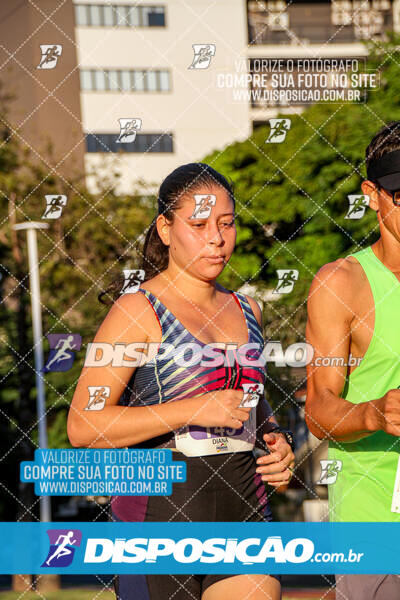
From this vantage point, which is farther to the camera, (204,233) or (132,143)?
(132,143)

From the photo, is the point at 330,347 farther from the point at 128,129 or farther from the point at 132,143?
the point at 132,143

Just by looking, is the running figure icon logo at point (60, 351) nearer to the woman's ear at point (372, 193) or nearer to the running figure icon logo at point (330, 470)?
the running figure icon logo at point (330, 470)

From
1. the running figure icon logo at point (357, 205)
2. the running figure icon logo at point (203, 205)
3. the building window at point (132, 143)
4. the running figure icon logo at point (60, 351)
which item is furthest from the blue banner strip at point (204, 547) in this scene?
the building window at point (132, 143)

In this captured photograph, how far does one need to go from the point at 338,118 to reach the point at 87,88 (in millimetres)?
4019

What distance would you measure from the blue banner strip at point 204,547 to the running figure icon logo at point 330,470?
13 centimetres

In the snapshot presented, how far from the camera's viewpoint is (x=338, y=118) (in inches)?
391

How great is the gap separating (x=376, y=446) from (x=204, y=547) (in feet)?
2.10

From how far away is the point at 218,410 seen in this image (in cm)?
237

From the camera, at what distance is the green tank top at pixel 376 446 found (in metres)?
2.37

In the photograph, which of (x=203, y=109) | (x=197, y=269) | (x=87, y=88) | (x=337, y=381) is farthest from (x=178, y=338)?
(x=203, y=109)

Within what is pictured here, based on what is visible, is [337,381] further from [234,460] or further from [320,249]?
[320,249]

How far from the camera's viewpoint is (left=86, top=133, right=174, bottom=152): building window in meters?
6.90

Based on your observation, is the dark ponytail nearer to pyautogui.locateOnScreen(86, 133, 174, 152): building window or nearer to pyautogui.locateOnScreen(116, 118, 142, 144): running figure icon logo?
pyautogui.locateOnScreen(116, 118, 142, 144): running figure icon logo

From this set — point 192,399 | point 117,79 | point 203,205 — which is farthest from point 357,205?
point 117,79
